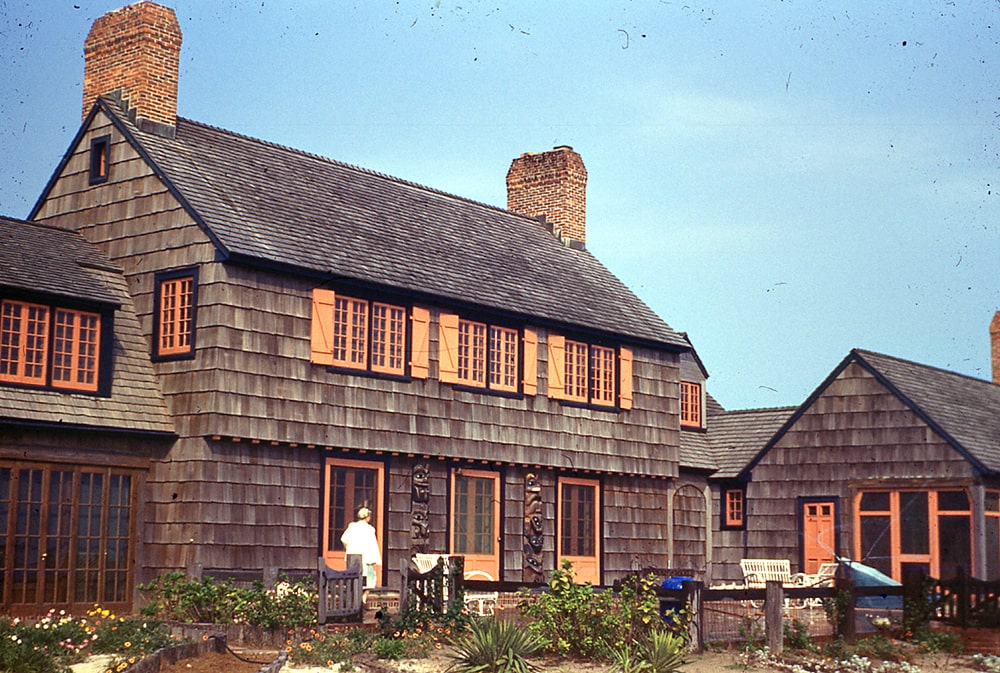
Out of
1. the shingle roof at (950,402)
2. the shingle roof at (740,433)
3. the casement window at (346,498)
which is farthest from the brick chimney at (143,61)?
the shingle roof at (740,433)

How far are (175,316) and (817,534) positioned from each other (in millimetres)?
→ 15253

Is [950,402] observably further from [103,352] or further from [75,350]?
[75,350]

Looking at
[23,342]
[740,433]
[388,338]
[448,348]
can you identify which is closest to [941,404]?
[740,433]

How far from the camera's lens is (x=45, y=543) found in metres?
21.2

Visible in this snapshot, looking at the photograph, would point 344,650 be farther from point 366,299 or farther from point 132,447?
point 366,299

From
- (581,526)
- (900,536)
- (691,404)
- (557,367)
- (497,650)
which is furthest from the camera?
(691,404)

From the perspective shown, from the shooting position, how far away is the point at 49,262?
23.2m

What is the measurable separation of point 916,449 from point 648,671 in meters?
15.4

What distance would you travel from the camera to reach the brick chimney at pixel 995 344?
4338cm

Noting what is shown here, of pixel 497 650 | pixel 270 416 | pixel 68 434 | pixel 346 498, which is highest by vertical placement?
pixel 270 416

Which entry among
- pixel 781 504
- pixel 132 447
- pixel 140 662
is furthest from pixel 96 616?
pixel 781 504

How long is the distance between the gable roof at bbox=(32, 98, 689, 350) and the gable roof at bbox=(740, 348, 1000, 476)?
3.81 m

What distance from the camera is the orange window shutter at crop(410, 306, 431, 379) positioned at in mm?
25953

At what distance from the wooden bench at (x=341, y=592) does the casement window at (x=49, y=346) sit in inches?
227
